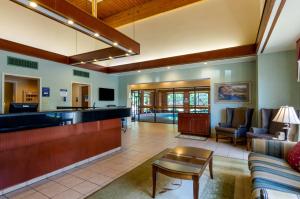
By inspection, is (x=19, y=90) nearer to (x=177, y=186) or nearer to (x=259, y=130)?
(x=177, y=186)

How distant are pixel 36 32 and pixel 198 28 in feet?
17.5

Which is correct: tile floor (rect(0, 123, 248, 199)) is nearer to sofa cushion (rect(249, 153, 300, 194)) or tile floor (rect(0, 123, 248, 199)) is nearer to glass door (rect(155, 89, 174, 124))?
sofa cushion (rect(249, 153, 300, 194))

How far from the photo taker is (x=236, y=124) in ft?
17.6

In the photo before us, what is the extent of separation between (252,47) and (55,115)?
527cm

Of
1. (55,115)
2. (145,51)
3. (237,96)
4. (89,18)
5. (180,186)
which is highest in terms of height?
(145,51)

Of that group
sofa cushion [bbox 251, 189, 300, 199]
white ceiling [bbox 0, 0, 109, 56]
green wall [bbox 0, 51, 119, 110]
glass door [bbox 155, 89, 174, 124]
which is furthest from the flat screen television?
sofa cushion [bbox 251, 189, 300, 199]

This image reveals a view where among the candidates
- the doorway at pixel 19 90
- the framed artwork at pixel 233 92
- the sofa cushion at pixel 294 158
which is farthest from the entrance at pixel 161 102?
the sofa cushion at pixel 294 158

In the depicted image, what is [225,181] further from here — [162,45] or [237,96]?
[162,45]

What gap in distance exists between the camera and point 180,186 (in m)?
2.55

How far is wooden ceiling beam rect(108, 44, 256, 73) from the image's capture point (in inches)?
188

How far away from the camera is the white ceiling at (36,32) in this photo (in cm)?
450

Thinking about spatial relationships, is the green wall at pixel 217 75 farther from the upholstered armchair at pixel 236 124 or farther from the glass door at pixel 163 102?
the glass door at pixel 163 102

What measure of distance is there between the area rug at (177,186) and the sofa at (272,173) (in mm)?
502

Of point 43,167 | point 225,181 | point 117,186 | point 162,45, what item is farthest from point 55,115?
point 162,45
